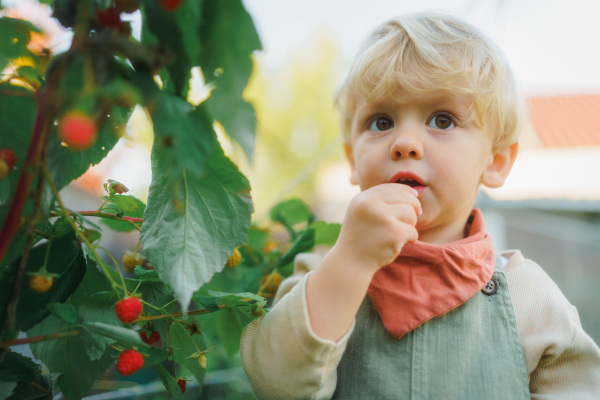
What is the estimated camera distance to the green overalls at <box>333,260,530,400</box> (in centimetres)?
62

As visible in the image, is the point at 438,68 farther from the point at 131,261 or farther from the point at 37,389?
the point at 37,389

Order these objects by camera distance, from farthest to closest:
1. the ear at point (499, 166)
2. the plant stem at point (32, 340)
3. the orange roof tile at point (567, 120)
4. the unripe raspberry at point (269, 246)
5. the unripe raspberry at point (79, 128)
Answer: the orange roof tile at point (567, 120)
the unripe raspberry at point (269, 246)
the ear at point (499, 166)
the plant stem at point (32, 340)
the unripe raspberry at point (79, 128)

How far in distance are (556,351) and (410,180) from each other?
0.28 meters

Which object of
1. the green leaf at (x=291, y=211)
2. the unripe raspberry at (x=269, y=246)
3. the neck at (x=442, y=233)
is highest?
the neck at (x=442, y=233)

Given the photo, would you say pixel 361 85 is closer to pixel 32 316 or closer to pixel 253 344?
pixel 253 344

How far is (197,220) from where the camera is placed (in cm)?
50

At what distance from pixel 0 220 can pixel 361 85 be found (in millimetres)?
502

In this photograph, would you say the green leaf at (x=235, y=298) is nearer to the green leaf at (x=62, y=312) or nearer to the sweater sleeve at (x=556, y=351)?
the green leaf at (x=62, y=312)

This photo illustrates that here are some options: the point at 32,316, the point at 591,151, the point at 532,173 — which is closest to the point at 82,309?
the point at 32,316

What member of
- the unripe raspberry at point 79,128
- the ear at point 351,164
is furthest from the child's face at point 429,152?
the unripe raspberry at point 79,128

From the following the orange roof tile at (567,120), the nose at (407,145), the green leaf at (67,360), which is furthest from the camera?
the orange roof tile at (567,120)

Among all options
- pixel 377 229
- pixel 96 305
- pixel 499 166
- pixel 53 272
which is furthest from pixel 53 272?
pixel 499 166

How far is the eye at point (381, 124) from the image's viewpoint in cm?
72

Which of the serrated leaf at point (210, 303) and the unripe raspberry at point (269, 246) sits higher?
the serrated leaf at point (210, 303)
